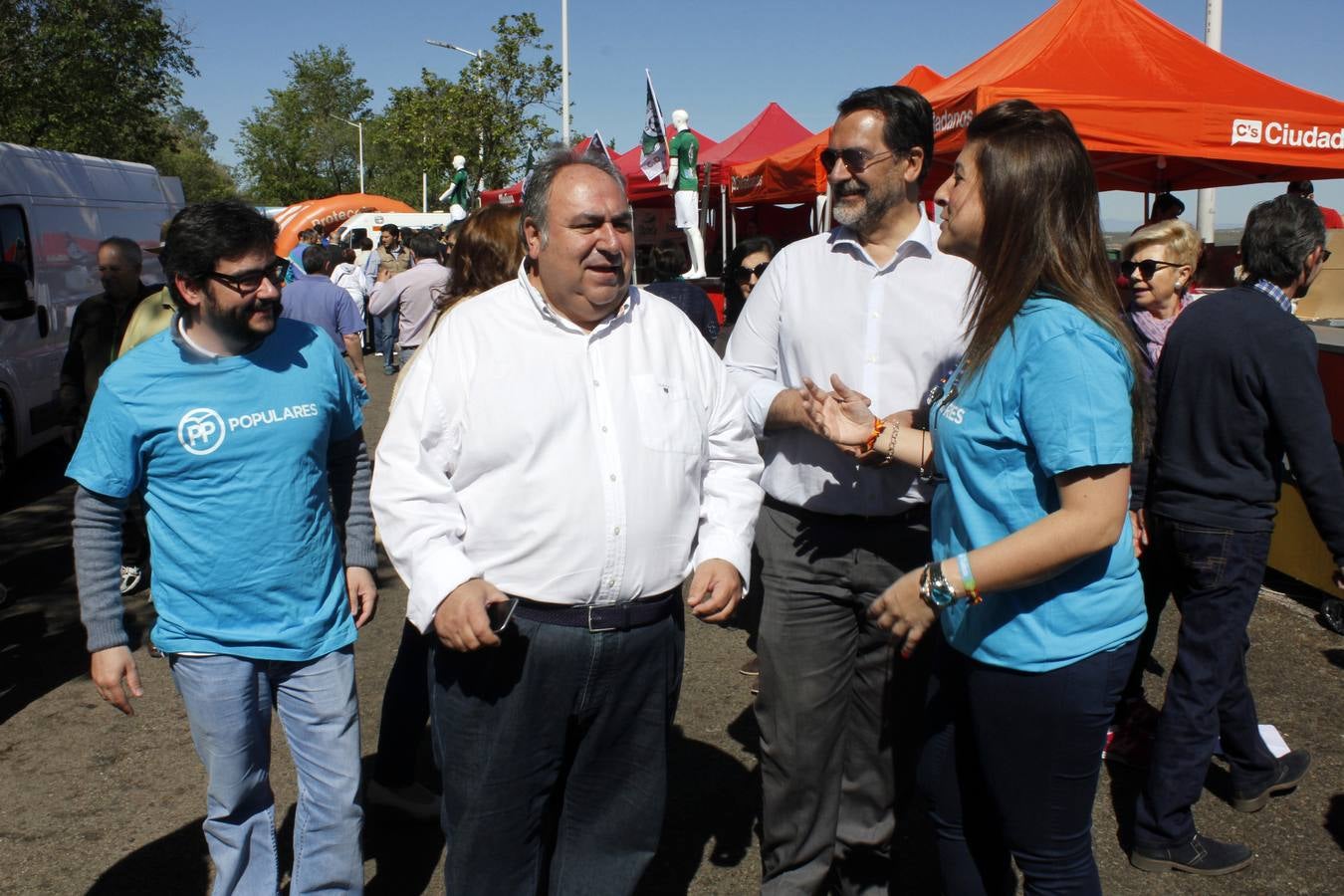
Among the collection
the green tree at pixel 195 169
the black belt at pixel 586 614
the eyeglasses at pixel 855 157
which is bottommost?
the black belt at pixel 586 614

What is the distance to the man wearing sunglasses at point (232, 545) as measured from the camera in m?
2.60

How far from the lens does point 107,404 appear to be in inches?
101

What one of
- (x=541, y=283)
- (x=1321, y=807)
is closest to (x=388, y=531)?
(x=541, y=283)

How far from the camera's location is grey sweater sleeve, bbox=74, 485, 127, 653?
2.60 metres

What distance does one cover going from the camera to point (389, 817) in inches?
146

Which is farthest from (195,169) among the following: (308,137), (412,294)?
(412,294)

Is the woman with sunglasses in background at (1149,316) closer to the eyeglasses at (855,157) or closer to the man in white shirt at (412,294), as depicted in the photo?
the eyeglasses at (855,157)

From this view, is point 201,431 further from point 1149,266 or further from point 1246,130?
point 1246,130

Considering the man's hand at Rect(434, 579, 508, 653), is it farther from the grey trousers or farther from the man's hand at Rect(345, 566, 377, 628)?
the grey trousers

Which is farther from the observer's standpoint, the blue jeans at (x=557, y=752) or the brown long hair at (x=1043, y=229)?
the blue jeans at (x=557, y=752)

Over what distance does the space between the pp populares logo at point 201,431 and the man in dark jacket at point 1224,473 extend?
114 inches

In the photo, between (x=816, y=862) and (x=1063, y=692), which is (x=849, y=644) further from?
(x=1063, y=692)

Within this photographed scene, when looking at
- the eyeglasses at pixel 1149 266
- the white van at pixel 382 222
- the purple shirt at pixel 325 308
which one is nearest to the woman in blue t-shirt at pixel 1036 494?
the eyeglasses at pixel 1149 266

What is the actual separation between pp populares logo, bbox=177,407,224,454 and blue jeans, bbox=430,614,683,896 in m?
0.79
